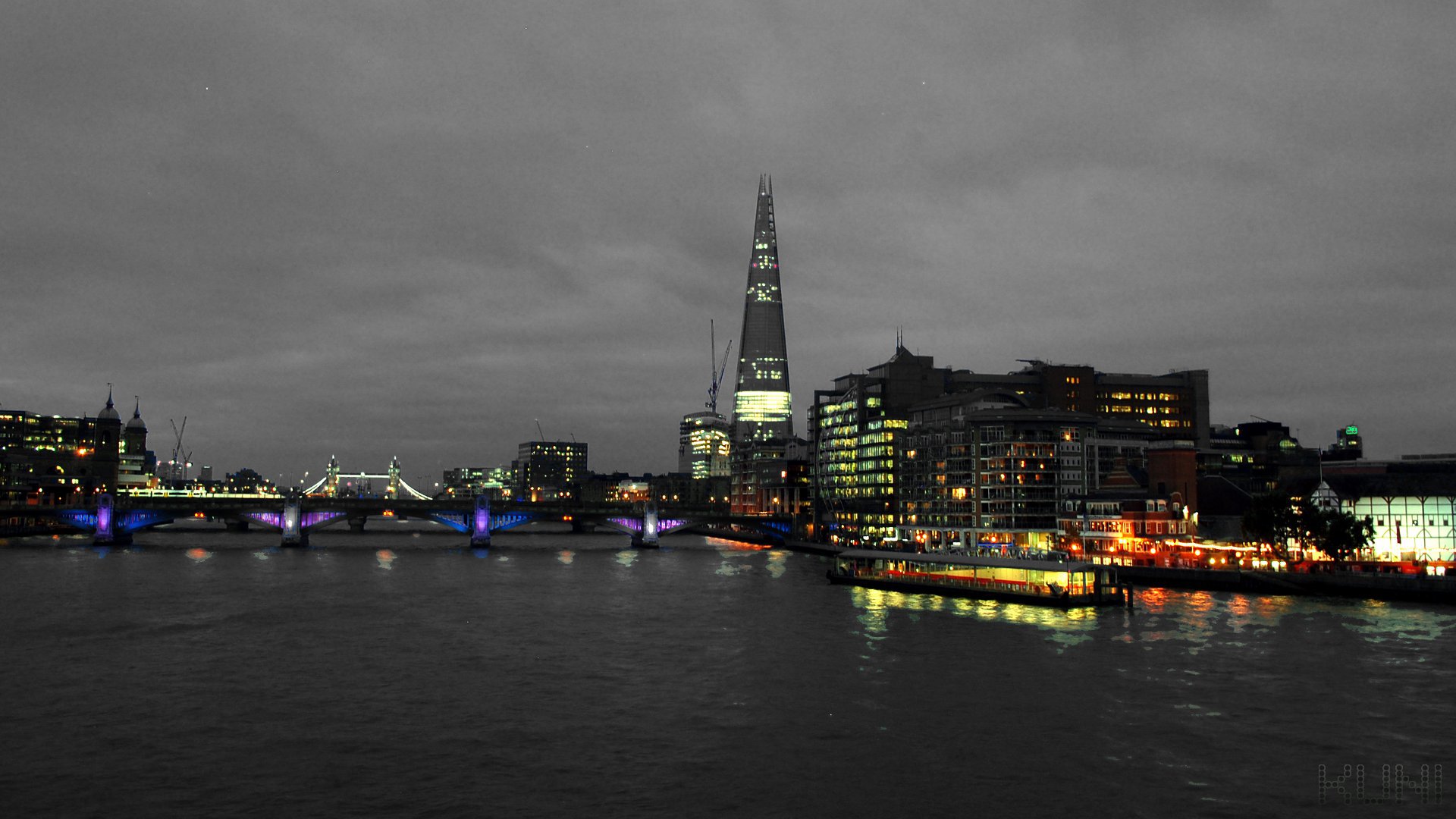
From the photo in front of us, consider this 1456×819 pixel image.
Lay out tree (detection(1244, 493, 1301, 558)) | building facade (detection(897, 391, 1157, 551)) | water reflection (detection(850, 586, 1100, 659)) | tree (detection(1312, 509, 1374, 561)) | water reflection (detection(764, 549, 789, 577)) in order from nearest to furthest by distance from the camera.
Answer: water reflection (detection(850, 586, 1100, 659)) → tree (detection(1312, 509, 1374, 561)) → tree (detection(1244, 493, 1301, 558)) → water reflection (detection(764, 549, 789, 577)) → building facade (detection(897, 391, 1157, 551))

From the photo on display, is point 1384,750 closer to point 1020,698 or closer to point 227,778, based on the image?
point 1020,698

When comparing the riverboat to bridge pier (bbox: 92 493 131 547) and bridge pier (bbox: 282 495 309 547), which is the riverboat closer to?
bridge pier (bbox: 282 495 309 547)

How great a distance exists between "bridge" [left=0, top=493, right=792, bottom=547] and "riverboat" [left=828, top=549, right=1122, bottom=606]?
69030 millimetres

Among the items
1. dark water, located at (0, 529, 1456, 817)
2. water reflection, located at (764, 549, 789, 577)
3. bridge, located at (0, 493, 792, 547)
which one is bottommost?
water reflection, located at (764, 549, 789, 577)

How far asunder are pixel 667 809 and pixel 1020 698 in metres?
21.3

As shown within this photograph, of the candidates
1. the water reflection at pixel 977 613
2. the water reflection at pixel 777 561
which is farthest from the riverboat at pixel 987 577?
the water reflection at pixel 777 561

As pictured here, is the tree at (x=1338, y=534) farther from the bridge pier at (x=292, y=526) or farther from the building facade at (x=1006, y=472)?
the bridge pier at (x=292, y=526)

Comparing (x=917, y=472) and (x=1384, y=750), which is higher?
(x=917, y=472)

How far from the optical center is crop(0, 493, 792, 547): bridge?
6678 inches

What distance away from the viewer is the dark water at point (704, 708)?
31.7 metres

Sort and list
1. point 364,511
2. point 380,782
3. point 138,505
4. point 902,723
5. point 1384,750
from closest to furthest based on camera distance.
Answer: point 380,782 < point 1384,750 < point 902,723 < point 138,505 < point 364,511

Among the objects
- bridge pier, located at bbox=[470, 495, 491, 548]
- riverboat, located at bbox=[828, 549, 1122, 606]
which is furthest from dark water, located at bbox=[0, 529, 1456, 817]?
bridge pier, located at bbox=[470, 495, 491, 548]

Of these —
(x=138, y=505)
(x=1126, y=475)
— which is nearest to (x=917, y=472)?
(x=1126, y=475)

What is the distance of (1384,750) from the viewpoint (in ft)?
121
